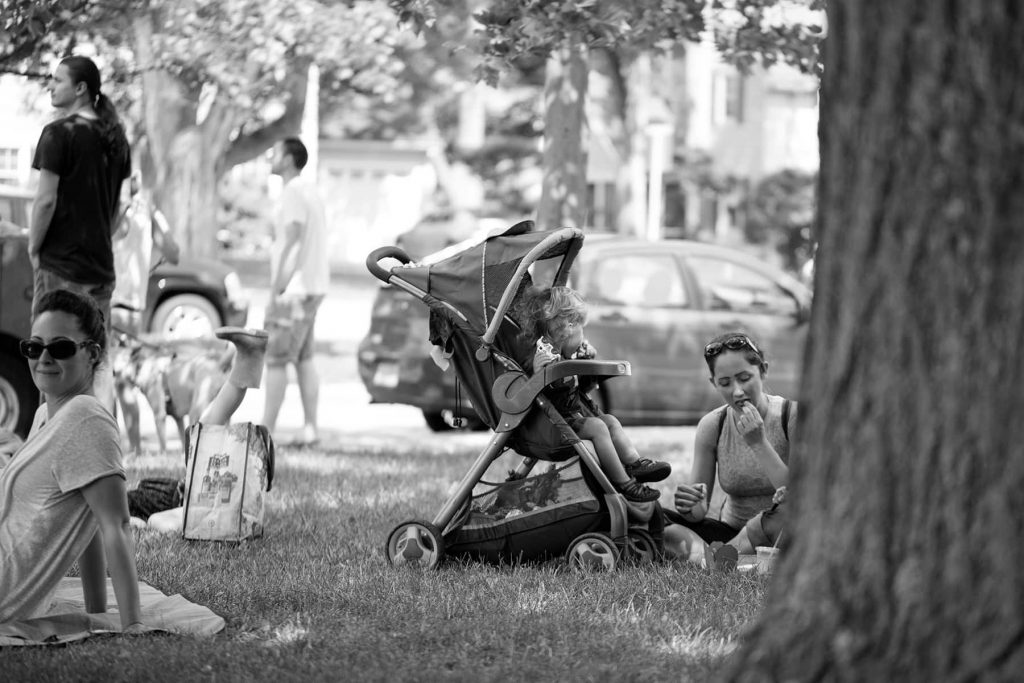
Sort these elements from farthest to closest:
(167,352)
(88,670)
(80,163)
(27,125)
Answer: (27,125)
(167,352)
(80,163)
(88,670)

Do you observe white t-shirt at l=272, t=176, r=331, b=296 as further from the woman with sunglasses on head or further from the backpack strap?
the backpack strap

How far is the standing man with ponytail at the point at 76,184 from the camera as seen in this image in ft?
24.5

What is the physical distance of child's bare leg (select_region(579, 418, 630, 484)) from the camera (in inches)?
245

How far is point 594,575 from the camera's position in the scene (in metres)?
Result: 5.98

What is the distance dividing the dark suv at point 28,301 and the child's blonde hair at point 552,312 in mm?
4296

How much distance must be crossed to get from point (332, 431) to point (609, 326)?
247 centimetres

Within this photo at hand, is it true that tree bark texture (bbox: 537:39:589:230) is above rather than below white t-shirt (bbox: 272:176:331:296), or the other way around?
above

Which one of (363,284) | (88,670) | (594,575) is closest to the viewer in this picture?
(88,670)

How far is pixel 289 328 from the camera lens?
10227mm

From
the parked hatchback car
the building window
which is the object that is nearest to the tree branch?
the parked hatchback car

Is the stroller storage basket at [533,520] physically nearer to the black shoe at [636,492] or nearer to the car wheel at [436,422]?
the black shoe at [636,492]

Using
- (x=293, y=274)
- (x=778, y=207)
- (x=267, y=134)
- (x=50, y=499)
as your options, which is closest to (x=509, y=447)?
(x=50, y=499)

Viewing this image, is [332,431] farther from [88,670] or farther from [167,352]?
[88,670]

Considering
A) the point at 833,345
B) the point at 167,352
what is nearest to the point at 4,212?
the point at 167,352
